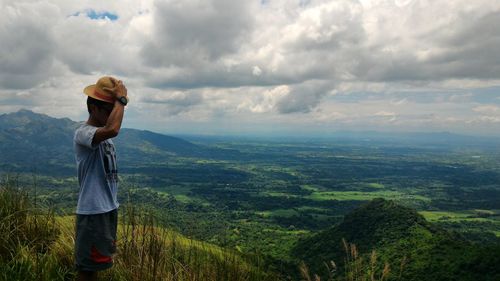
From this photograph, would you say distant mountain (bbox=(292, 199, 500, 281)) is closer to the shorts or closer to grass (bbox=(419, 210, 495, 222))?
the shorts

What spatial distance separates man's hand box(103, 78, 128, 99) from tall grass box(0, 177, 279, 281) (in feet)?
6.49

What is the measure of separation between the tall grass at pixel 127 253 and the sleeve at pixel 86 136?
175cm

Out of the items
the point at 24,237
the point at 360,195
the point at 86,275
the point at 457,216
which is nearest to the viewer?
the point at 86,275

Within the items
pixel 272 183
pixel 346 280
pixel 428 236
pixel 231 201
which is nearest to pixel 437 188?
pixel 272 183

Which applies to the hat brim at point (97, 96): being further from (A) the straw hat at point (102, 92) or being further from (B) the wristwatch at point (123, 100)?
(B) the wristwatch at point (123, 100)

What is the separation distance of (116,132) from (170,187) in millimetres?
166167

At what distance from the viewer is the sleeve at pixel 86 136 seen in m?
3.76

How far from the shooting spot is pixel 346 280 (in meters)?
4.34

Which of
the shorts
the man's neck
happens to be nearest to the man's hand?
the man's neck

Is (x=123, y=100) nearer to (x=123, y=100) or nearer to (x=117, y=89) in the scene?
(x=123, y=100)

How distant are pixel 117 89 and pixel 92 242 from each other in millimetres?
1638

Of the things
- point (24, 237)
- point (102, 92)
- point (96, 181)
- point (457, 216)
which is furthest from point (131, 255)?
point (457, 216)

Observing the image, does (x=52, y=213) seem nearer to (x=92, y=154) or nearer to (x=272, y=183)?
(x=92, y=154)

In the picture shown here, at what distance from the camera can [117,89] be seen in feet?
13.2
